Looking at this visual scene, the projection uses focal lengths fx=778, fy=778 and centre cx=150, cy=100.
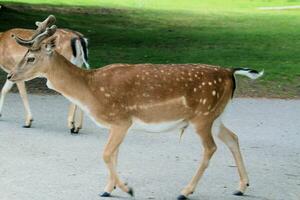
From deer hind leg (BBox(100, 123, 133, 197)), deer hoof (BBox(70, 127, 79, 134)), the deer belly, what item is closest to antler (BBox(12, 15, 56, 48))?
deer hind leg (BBox(100, 123, 133, 197))

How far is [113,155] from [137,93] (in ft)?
2.26

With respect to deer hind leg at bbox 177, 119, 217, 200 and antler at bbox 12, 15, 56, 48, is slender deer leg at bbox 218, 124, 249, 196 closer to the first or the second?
deer hind leg at bbox 177, 119, 217, 200

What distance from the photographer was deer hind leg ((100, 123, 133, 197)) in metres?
7.96

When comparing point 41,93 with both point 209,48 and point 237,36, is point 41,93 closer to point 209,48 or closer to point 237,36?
point 209,48

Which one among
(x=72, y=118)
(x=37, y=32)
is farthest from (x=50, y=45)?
(x=72, y=118)

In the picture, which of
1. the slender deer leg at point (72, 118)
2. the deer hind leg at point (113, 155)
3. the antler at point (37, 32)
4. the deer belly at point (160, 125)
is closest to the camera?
the deer hind leg at point (113, 155)

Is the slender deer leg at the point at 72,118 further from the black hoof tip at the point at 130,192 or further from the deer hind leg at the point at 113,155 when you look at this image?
the black hoof tip at the point at 130,192

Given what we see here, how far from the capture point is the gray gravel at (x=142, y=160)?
8.38 meters

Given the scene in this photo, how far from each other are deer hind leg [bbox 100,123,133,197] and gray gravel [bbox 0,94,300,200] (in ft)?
0.63

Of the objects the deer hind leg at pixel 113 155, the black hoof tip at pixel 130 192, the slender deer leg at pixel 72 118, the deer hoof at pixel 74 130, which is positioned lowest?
the deer hoof at pixel 74 130

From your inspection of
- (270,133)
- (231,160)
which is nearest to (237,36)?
(270,133)

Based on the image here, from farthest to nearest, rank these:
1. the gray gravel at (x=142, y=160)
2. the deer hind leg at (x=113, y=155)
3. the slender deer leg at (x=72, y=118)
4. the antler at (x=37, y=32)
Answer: the slender deer leg at (x=72, y=118) → the gray gravel at (x=142, y=160) → the antler at (x=37, y=32) → the deer hind leg at (x=113, y=155)

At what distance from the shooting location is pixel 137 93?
808 cm

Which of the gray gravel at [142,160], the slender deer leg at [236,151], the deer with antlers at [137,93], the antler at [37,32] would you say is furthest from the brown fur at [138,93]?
A: the gray gravel at [142,160]
